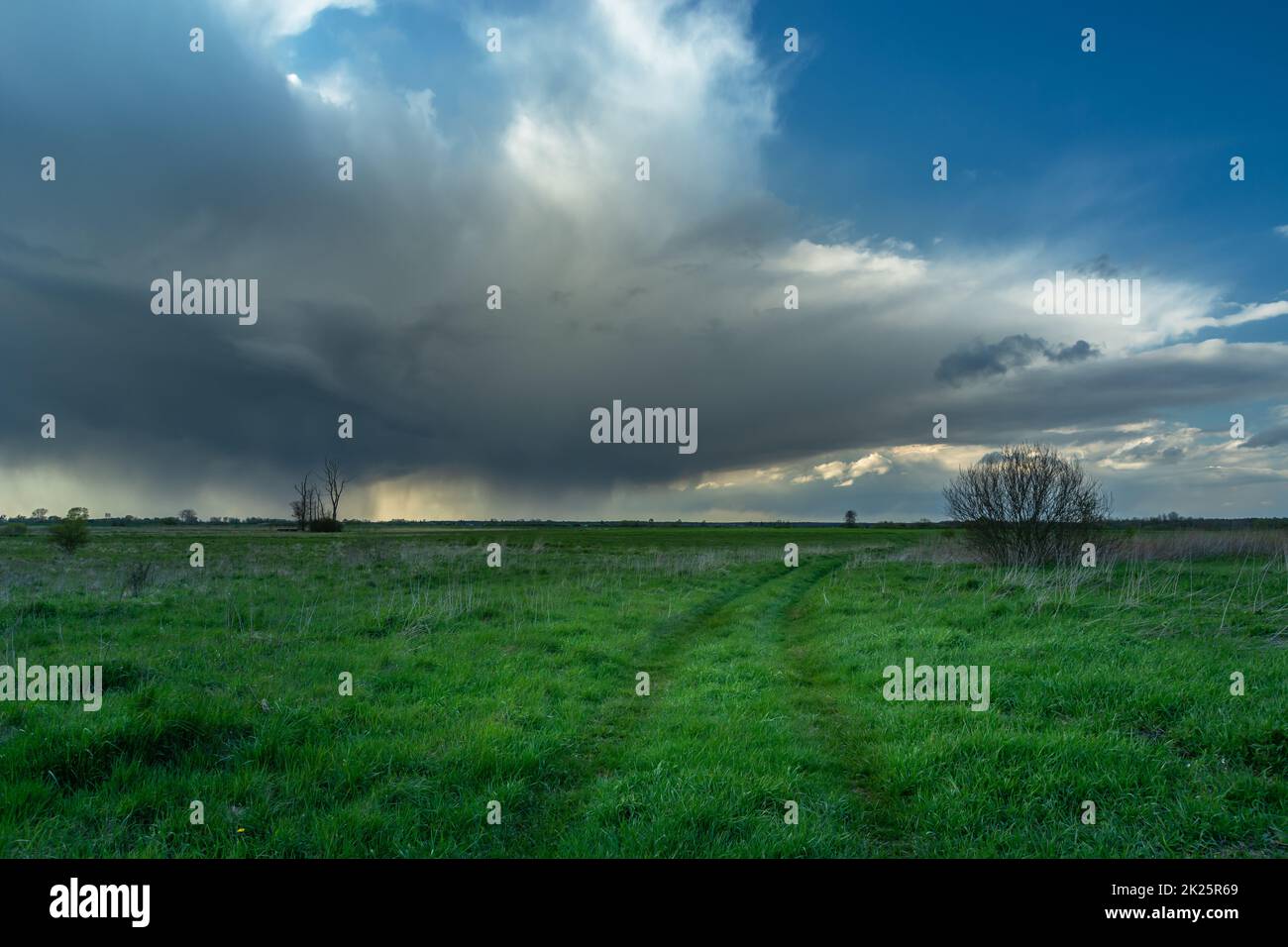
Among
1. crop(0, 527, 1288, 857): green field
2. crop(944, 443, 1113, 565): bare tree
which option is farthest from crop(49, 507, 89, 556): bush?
crop(944, 443, 1113, 565): bare tree

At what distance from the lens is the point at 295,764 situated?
22.4 ft

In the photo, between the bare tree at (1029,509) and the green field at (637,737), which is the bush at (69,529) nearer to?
the green field at (637,737)

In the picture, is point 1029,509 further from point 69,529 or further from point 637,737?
point 69,529

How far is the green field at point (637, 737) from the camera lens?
5676 mm

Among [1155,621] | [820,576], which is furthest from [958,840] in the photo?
[820,576]

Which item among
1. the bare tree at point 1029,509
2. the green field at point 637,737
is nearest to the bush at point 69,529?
the green field at point 637,737

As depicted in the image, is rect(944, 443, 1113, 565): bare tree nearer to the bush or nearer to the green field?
the green field

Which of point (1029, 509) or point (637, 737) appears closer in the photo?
point (637, 737)

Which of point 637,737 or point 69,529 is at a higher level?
point 69,529

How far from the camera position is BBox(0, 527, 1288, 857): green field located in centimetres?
568

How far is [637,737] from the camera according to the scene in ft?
27.8

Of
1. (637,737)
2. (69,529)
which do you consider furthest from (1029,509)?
(69,529)
